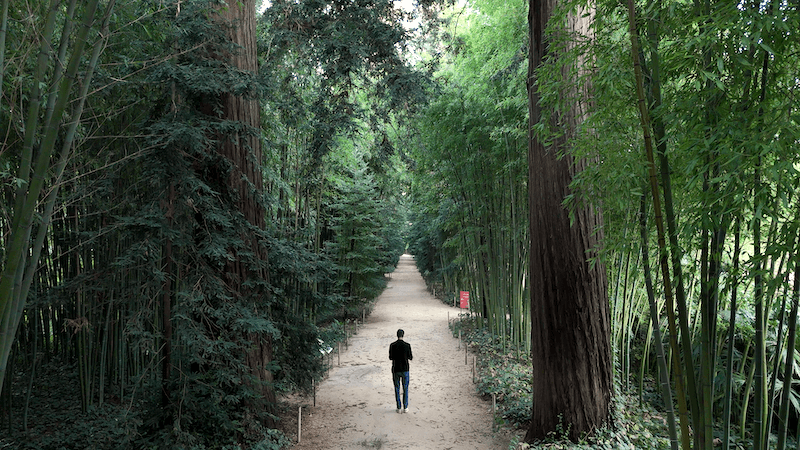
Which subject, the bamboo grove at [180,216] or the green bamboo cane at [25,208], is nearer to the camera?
the green bamboo cane at [25,208]

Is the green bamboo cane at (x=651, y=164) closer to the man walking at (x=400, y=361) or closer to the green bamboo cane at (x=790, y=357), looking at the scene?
the green bamboo cane at (x=790, y=357)

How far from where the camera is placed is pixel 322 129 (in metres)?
4.80

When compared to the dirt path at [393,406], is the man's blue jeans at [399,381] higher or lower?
higher

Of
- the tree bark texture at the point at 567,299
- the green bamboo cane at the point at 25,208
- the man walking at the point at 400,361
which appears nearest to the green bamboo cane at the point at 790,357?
the tree bark texture at the point at 567,299

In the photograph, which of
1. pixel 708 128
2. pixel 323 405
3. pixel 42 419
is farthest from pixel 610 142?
pixel 42 419

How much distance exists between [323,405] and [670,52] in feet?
18.1

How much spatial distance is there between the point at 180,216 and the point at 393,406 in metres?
3.69

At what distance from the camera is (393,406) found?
230 inches

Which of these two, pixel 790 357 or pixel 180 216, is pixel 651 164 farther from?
pixel 180 216

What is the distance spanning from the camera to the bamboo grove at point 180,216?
3.42 m

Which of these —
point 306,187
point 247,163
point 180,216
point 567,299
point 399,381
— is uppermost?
point 306,187

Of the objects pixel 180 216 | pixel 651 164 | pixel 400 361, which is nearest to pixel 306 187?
pixel 400 361

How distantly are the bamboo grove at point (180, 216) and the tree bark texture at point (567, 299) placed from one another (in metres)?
1.68

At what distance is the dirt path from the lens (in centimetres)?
478
